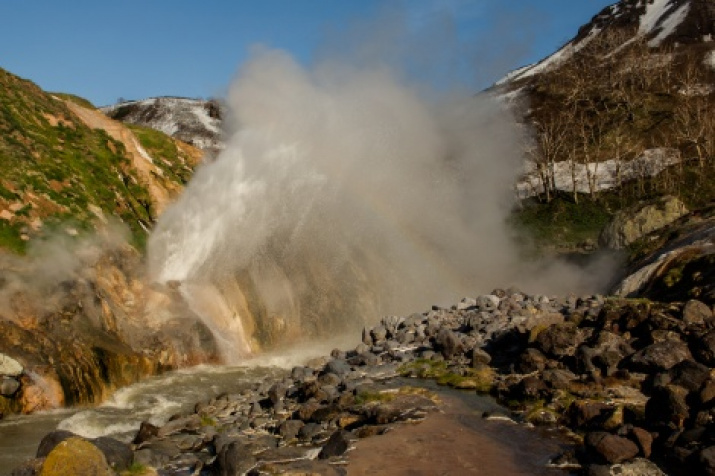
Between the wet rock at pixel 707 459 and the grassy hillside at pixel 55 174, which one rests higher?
the grassy hillside at pixel 55 174

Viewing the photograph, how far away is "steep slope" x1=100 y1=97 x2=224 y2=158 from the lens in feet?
293

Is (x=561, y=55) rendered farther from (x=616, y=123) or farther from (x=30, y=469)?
(x=30, y=469)

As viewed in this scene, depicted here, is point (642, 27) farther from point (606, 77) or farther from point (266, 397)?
point (266, 397)

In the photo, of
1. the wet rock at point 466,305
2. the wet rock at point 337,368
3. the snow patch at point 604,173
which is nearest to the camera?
the wet rock at point 337,368

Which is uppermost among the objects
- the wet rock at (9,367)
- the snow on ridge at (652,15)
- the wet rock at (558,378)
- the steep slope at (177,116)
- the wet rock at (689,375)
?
the snow on ridge at (652,15)

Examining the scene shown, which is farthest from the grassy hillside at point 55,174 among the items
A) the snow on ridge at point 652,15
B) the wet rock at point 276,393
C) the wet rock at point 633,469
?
the snow on ridge at point 652,15

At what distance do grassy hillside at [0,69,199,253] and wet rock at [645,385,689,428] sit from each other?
16.9m

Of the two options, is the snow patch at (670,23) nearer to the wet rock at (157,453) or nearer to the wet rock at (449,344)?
the wet rock at (449,344)

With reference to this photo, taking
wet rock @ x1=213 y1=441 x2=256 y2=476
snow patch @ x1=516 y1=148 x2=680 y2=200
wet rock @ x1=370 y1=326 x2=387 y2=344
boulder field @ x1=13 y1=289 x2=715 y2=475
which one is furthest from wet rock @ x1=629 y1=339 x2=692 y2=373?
snow patch @ x1=516 y1=148 x2=680 y2=200

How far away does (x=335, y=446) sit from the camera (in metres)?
9.74

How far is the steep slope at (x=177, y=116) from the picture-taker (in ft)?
293

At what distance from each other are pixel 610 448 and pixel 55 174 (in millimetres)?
20969

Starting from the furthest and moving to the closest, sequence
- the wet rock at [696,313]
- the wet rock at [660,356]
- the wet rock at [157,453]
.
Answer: the wet rock at [696,313]
the wet rock at [660,356]
the wet rock at [157,453]

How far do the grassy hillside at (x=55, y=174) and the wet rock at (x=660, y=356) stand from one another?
16675 millimetres
